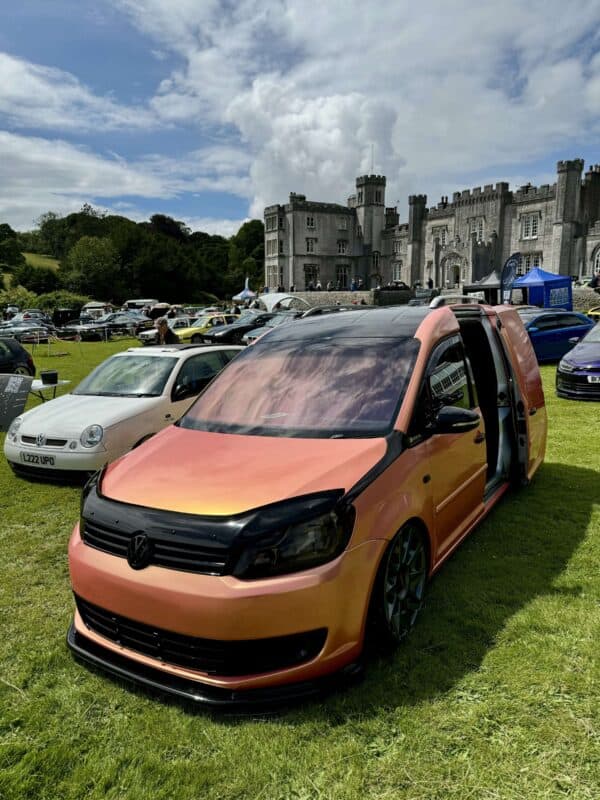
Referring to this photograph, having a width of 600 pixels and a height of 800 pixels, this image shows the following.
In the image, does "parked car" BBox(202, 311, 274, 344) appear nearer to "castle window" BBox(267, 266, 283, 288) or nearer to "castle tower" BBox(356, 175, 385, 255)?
"castle window" BBox(267, 266, 283, 288)

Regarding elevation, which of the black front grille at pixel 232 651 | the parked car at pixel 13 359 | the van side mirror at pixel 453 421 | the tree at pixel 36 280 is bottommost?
the black front grille at pixel 232 651

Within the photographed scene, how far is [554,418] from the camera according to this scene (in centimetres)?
961

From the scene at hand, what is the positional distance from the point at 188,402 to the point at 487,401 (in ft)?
13.0

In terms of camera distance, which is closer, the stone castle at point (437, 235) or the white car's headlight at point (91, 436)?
the white car's headlight at point (91, 436)

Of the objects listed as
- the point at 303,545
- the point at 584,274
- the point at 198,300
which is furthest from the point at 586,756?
the point at 198,300

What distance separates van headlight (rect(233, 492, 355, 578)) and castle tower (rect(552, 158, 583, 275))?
65.4m

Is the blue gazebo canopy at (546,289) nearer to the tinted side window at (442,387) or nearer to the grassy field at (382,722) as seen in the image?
the tinted side window at (442,387)

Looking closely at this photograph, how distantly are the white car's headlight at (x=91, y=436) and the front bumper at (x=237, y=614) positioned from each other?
3738 mm

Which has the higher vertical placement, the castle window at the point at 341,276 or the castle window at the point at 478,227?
the castle window at the point at 478,227

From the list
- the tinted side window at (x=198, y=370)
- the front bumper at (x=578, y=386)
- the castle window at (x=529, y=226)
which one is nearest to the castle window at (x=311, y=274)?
the castle window at (x=529, y=226)

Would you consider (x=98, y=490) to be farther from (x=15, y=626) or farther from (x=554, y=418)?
(x=554, y=418)

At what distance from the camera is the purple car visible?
10.5m

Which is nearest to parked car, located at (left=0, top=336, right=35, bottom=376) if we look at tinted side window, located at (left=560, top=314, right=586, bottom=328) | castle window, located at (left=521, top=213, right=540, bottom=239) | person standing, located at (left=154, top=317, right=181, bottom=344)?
person standing, located at (left=154, top=317, right=181, bottom=344)

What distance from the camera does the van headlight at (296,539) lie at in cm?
252
